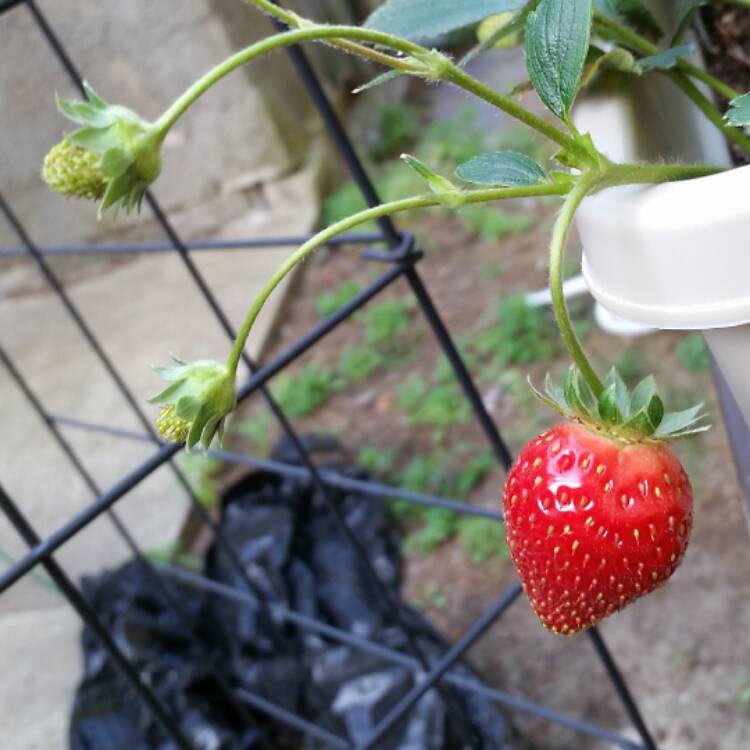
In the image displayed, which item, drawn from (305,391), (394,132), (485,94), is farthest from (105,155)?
(394,132)

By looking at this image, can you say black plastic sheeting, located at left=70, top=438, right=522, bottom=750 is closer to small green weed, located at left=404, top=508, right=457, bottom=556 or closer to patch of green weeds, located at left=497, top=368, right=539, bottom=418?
small green weed, located at left=404, top=508, right=457, bottom=556

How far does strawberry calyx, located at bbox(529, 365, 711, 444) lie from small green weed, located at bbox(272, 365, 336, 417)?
1.62m

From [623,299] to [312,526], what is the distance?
1.27 metres

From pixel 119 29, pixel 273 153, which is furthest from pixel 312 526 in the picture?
pixel 119 29

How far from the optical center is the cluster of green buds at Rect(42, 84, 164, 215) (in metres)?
0.29

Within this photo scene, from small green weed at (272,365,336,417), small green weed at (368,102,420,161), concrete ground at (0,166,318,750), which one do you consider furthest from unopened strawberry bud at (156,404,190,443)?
small green weed at (368,102,420,161)

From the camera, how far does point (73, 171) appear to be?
298 millimetres

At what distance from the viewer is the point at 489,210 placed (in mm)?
2285

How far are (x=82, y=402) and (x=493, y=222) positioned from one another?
3.48ft

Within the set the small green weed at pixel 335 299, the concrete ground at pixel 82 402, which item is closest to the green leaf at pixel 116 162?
the concrete ground at pixel 82 402

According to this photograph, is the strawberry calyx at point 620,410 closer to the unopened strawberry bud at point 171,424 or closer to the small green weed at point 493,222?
the unopened strawberry bud at point 171,424

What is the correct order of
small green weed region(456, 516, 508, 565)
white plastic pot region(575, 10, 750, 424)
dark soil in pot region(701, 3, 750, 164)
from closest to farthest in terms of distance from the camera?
white plastic pot region(575, 10, 750, 424)
dark soil in pot region(701, 3, 750, 164)
small green weed region(456, 516, 508, 565)

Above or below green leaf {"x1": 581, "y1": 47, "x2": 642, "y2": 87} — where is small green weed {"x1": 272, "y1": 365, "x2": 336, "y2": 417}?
below

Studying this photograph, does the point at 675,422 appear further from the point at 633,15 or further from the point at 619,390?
the point at 633,15
